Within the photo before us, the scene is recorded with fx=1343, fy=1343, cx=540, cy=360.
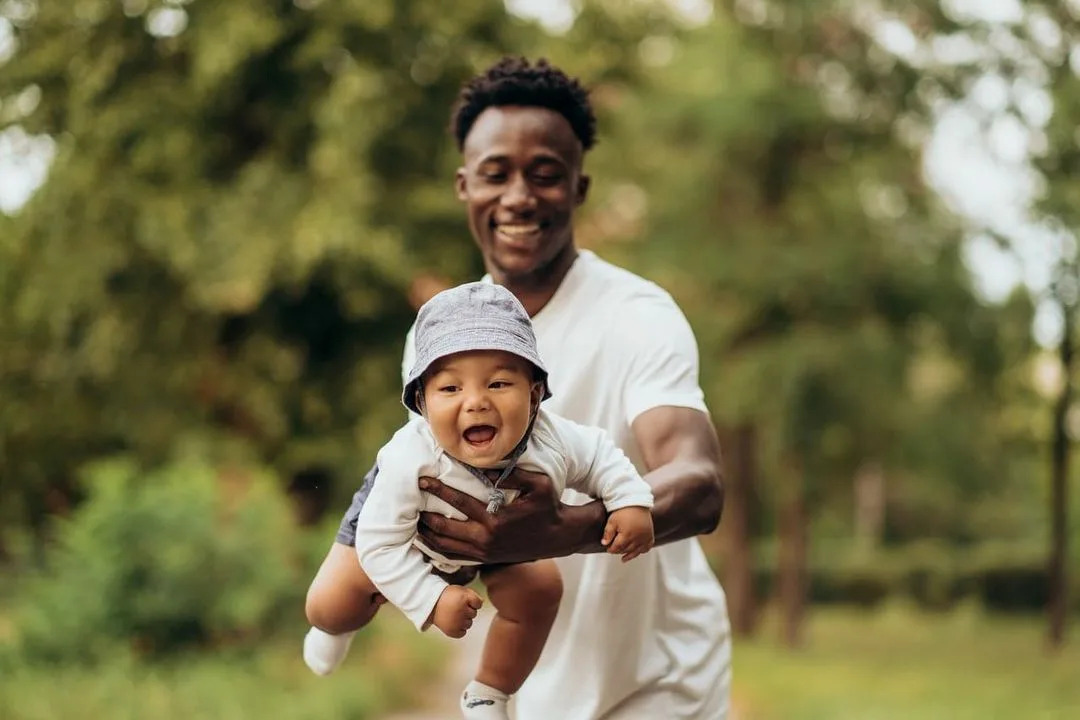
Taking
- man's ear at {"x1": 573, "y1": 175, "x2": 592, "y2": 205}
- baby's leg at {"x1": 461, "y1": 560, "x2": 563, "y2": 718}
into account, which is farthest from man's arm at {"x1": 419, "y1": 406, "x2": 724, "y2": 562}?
man's ear at {"x1": 573, "y1": 175, "x2": 592, "y2": 205}

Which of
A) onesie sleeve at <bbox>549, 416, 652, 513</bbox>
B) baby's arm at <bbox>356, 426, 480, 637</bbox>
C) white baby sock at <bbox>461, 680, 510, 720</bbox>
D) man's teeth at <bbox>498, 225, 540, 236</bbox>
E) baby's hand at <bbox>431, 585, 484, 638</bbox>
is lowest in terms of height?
white baby sock at <bbox>461, 680, 510, 720</bbox>

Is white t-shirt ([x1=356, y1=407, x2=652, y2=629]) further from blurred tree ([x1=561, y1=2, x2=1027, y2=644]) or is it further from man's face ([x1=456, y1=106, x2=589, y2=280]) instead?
blurred tree ([x1=561, y1=2, x2=1027, y2=644])

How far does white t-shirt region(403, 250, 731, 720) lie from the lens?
9.18ft

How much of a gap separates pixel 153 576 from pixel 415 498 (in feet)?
28.4

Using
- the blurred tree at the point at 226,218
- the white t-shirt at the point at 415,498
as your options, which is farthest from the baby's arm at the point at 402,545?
the blurred tree at the point at 226,218

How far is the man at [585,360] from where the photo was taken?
2795 mm

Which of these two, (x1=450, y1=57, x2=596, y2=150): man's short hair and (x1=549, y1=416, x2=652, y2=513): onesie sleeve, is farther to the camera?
(x1=450, y1=57, x2=596, y2=150): man's short hair

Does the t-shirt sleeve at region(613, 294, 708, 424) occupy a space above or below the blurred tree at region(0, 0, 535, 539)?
below

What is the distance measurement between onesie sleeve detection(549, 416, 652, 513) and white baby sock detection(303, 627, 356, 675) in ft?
1.93

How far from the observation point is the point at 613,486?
226 centimetres

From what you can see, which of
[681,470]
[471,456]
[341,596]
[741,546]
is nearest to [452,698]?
[741,546]

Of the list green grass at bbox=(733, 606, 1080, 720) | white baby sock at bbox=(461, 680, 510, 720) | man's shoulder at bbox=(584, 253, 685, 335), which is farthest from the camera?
green grass at bbox=(733, 606, 1080, 720)

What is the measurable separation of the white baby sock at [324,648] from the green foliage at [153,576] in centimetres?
787

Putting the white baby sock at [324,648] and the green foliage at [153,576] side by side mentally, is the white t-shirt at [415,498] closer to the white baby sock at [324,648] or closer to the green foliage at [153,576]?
the white baby sock at [324,648]
